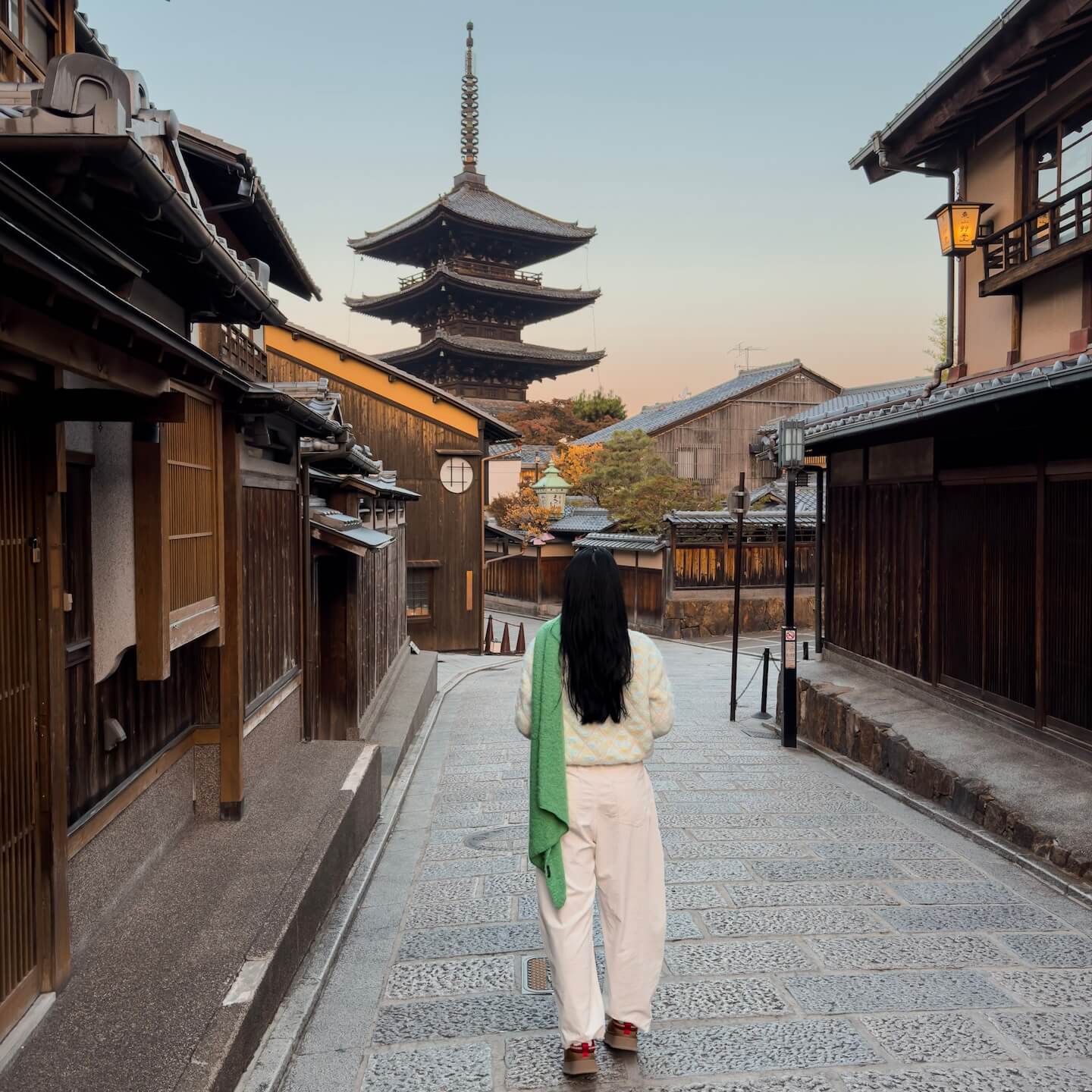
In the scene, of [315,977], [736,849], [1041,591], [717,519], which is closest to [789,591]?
[1041,591]

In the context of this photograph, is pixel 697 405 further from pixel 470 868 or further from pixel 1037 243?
pixel 470 868

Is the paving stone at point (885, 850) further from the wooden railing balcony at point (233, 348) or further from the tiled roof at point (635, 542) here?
the tiled roof at point (635, 542)

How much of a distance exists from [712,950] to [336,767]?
3.39m

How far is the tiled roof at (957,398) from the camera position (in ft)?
21.7

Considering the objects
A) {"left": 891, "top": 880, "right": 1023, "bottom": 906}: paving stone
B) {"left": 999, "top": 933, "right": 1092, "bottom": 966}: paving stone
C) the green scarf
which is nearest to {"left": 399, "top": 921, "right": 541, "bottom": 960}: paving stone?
the green scarf

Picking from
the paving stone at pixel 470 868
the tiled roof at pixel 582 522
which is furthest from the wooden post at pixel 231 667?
the tiled roof at pixel 582 522

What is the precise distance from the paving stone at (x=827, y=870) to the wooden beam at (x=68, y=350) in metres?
4.62

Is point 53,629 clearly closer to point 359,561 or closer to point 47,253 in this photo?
point 47,253

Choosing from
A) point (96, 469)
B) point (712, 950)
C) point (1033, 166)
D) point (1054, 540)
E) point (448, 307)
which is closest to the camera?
point (96, 469)

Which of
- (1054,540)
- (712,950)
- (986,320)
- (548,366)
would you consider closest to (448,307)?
(548,366)

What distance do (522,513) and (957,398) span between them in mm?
30114

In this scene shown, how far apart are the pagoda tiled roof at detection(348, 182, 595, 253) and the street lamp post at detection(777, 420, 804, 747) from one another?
3343 centimetres

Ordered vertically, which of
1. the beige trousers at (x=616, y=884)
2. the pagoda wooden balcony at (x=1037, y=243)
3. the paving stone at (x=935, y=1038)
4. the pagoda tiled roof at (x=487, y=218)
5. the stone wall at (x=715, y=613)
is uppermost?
the pagoda tiled roof at (x=487, y=218)

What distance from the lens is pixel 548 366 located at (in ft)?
152
